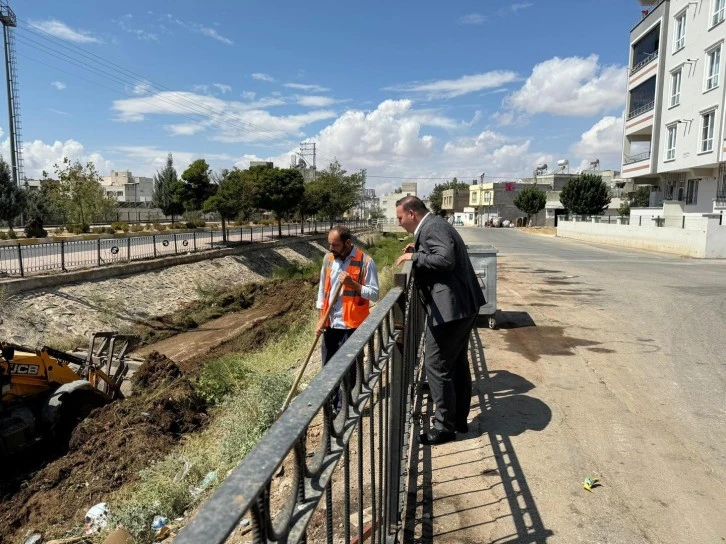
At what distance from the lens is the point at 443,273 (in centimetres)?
382

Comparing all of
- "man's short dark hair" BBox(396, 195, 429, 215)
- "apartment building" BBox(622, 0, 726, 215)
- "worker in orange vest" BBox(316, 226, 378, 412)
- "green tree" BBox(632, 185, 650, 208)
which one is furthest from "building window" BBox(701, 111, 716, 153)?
"man's short dark hair" BBox(396, 195, 429, 215)

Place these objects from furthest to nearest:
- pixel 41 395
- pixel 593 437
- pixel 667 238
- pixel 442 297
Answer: pixel 667 238 < pixel 41 395 < pixel 593 437 < pixel 442 297

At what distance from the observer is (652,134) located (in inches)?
1342

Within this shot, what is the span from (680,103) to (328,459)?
3654 cm

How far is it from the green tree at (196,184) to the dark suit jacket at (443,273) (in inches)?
1146

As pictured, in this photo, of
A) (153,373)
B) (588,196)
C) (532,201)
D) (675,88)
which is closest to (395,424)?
(153,373)

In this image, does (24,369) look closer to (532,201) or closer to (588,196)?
(588,196)

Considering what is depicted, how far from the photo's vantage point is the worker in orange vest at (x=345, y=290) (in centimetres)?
510

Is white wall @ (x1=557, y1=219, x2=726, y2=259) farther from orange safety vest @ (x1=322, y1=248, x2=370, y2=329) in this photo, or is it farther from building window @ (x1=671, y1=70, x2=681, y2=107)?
orange safety vest @ (x1=322, y1=248, x2=370, y2=329)

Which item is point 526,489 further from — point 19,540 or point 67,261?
point 67,261

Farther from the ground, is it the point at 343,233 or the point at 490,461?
the point at 343,233

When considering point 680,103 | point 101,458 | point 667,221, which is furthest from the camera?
point 680,103

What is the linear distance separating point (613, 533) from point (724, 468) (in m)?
1.36

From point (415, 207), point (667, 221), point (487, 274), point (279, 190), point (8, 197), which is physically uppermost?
point (279, 190)
